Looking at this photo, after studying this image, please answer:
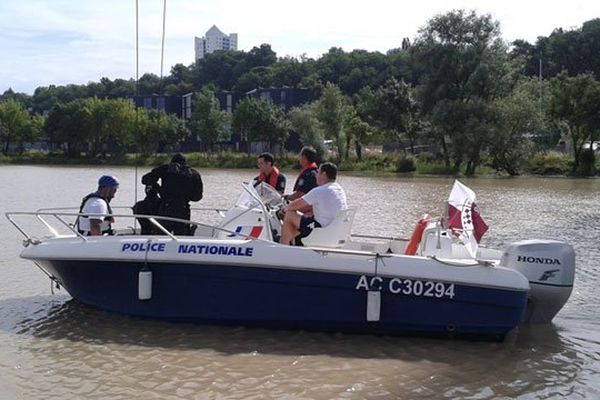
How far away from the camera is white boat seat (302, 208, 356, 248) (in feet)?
26.3

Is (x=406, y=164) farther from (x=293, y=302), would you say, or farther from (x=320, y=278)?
(x=320, y=278)

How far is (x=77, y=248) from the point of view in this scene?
830 centimetres

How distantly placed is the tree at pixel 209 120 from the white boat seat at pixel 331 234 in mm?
71734

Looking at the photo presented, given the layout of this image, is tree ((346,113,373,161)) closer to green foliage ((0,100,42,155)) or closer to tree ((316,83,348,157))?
tree ((316,83,348,157))

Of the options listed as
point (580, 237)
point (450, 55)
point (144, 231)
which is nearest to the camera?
point (144, 231)

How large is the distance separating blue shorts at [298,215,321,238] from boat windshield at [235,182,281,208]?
594 millimetres

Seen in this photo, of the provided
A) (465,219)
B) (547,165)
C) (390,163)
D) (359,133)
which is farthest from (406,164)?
(465,219)

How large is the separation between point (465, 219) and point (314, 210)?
183 cm

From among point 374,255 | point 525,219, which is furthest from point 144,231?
point 525,219

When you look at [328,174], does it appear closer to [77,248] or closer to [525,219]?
[77,248]

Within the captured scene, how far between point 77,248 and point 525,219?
50.9 feet

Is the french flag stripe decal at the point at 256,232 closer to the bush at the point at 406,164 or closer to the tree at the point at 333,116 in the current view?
the bush at the point at 406,164

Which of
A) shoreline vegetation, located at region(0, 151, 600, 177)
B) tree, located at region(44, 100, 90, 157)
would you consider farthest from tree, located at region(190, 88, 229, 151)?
tree, located at region(44, 100, 90, 157)

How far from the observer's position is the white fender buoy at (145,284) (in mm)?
7938
